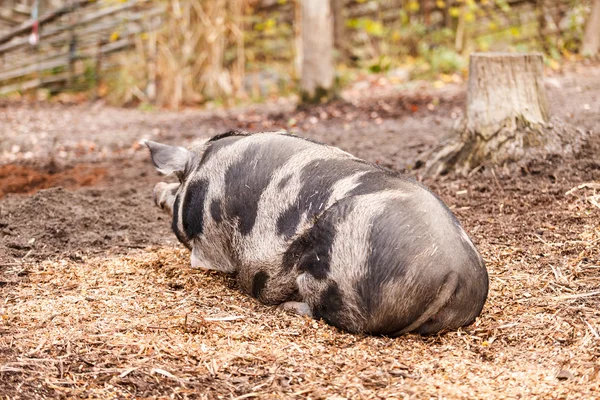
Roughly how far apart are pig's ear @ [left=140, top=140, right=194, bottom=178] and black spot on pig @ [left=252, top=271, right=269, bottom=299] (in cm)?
83

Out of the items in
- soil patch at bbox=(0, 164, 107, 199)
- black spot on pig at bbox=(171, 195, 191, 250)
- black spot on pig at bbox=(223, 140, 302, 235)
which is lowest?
soil patch at bbox=(0, 164, 107, 199)

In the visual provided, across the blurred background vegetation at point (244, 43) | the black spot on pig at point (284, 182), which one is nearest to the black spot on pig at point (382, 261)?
the black spot on pig at point (284, 182)

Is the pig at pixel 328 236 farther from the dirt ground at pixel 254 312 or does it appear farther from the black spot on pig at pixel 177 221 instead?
the dirt ground at pixel 254 312

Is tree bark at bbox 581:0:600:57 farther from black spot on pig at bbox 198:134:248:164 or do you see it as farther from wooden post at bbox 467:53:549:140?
black spot on pig at bbox 198:134:248:164

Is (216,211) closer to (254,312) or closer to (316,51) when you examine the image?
(254,312)

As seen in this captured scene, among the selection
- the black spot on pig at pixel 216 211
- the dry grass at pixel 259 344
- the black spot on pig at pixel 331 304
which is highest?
the black spot on pig at pixel 216 211

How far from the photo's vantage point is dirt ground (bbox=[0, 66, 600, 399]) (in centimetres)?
296

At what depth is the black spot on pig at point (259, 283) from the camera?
381cm

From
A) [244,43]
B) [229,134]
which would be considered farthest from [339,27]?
[229,134]

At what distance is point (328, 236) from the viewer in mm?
3498

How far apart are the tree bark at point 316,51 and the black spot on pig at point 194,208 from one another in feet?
18.7

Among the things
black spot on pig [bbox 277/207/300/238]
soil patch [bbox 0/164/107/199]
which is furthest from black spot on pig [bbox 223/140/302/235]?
soil patch [bbox 0/164/107/199]

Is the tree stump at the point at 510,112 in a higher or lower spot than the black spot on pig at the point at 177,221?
higher

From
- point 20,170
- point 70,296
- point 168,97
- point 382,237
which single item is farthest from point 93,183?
point 168,97
